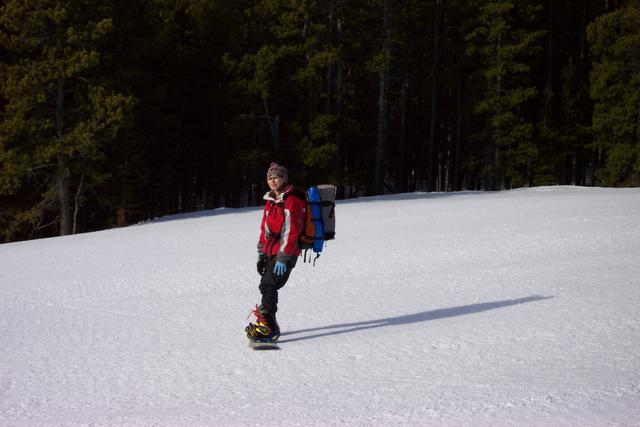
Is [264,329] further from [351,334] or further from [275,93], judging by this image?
[275,93]

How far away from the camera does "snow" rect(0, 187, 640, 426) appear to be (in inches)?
184

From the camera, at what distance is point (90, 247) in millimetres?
15055

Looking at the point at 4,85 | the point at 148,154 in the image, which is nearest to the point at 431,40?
the point at 148,154

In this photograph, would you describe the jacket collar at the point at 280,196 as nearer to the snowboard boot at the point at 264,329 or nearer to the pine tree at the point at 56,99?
the snowboard boot at the point at 264,329

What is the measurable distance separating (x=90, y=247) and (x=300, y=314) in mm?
8775

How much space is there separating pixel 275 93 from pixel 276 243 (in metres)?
27.7

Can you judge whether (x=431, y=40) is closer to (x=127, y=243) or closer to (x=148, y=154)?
(x=148, y=154)

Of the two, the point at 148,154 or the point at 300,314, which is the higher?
the point at 148,154

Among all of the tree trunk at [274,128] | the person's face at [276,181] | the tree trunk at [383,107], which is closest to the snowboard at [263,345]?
the person's face at [276,181]

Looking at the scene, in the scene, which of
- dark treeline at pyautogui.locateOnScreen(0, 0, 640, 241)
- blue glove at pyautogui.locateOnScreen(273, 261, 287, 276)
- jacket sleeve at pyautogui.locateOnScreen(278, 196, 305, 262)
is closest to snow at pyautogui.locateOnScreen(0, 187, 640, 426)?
blue glove at pyautogui.locateOnScreen(273, 261, 287, 276)

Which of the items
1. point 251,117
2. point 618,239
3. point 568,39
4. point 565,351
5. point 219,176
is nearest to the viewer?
point 565,351

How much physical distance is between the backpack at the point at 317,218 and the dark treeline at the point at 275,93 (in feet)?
56.3

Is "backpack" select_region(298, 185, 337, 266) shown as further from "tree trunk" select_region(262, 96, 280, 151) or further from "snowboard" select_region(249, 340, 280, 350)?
"tree trunk" select_region(262, 96, 280, 151)

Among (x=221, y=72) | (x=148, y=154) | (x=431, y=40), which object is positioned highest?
(x=431, y=40)
